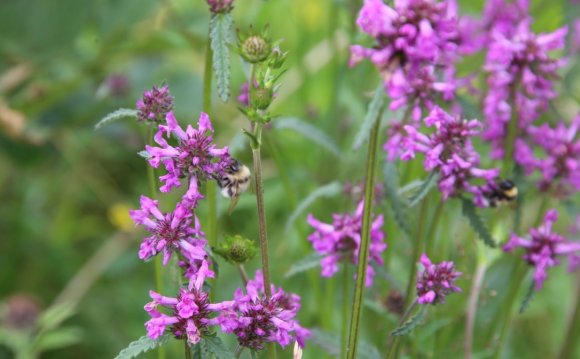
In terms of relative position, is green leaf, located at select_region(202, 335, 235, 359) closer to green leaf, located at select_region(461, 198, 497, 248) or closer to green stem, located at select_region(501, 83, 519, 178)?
green leaf, located at select_region(461, 198, 497, 248)

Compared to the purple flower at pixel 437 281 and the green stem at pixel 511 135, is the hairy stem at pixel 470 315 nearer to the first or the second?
the green stem at pixel 511 135

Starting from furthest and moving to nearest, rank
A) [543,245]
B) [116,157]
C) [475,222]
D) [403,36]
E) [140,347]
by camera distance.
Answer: [116,157]
[543,245]
[475,222]
[403,36]
[140,347]

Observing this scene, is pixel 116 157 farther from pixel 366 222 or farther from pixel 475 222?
pixel 366 222

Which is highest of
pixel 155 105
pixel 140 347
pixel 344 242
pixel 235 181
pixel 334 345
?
pixel 155 105

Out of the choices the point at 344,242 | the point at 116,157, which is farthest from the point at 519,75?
the point at 116,157

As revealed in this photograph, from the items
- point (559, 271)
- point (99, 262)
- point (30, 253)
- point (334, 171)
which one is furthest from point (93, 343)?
point (559, 271)

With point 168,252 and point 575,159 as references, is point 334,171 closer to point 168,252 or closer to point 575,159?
point 575,159
